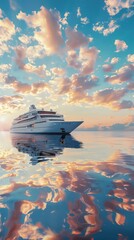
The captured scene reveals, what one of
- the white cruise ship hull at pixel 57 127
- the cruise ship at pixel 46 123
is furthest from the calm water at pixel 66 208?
the cruise ship at pixel 46 123

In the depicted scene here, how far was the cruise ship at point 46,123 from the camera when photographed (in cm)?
6425

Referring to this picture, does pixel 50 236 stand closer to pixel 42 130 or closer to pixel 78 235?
pixel 78 235

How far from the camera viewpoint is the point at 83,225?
3625 mm

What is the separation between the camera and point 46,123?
66875 mm

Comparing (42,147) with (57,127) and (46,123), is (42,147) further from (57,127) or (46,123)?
(46,123)

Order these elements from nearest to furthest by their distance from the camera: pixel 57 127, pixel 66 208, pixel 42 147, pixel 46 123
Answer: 1. pixel 66 208
2. pixel 42 147
3. pixel 57 127
4. pixel 46 123

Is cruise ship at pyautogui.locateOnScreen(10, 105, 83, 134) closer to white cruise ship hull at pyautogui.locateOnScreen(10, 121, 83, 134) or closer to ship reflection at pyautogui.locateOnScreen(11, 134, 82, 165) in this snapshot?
white cruise ship hull at pyautogui.locateOnScreen(10, 121, 83, 134)

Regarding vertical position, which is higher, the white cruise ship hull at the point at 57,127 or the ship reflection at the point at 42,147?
the white cruise ship hull at the point at 57,127

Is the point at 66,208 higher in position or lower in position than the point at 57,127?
lower

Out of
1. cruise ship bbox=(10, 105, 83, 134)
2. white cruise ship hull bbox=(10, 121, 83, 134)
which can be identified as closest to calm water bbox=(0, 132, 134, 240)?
white cruise ship hull bbox=(10, 121, 83, 134)

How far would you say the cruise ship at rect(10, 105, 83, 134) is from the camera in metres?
64.2

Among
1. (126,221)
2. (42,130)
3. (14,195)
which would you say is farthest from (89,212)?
(42,130)

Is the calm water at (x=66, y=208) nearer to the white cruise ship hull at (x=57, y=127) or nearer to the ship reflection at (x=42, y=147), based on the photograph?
the ship reflection at (x=42, y=147)

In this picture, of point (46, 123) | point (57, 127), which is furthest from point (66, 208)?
point (46, 123)
